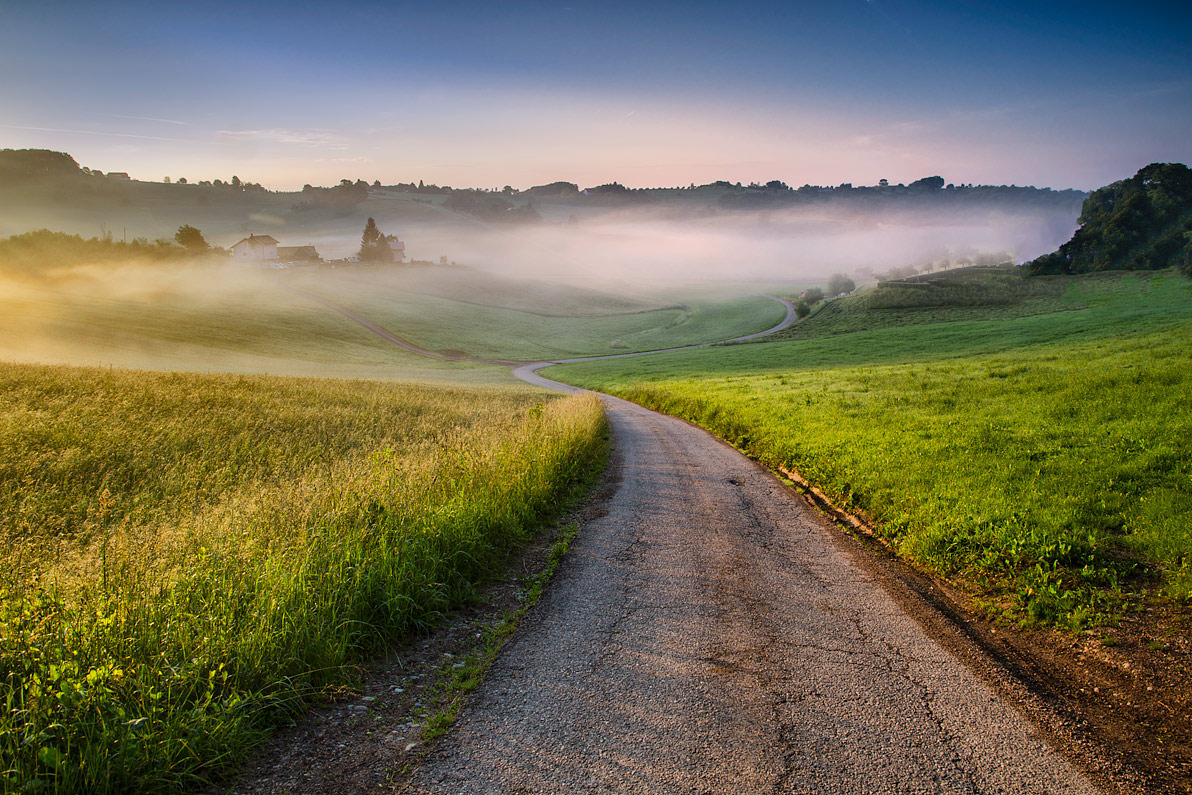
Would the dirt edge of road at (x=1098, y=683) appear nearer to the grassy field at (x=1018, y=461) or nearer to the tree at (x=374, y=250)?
the grassy field at (x=1018, y=461)

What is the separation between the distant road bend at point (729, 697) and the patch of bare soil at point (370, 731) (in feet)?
1.15

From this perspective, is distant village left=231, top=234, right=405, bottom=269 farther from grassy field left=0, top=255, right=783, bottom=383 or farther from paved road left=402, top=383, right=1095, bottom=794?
paved road left=402, top=383, right=1095, bottom=794

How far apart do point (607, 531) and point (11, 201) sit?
21872 centimetres

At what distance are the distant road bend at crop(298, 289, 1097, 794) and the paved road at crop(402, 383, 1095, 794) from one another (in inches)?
0.7

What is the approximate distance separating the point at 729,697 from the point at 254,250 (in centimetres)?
14355

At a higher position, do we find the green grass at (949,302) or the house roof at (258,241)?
the house roof at (258,241)

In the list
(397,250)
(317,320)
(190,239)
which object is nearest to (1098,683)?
(317,320)

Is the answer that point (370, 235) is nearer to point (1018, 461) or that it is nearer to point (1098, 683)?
point (1018, 461)

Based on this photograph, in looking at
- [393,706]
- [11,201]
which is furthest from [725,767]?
[11,201]

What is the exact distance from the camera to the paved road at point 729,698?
4.02 meters

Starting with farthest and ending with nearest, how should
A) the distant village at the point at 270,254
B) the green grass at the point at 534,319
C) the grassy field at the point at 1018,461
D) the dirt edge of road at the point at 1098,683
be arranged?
the distant village at the point at 270,254
the green grass at the point at 534,319
the grassy field at the point at 1018,461
the dirt edge of road at the point at 1098,683

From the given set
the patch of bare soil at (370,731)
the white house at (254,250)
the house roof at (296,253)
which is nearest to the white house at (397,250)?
the house roof at (296,253)

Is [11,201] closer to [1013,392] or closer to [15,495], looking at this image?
[15,495]

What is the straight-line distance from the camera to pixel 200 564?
5.75 metres
